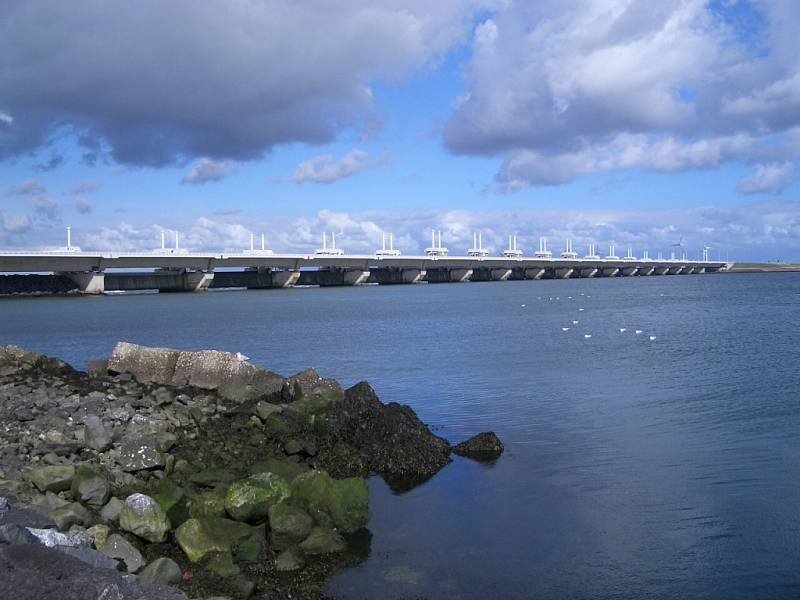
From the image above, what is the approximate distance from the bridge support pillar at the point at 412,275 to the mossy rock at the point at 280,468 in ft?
403

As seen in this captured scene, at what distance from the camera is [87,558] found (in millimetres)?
7840

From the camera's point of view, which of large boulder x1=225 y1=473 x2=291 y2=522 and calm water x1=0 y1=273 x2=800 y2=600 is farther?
large boulder x1=225 y1=473 x2=291 y2=522

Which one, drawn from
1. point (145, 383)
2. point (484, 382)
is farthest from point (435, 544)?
point (484, 382)

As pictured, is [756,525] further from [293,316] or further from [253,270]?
[253,270]

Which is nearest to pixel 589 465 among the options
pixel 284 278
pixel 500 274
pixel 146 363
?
pixel 146 363

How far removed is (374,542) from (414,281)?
127 meters

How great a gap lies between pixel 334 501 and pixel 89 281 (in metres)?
86.6

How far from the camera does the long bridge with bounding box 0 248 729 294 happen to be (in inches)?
3339

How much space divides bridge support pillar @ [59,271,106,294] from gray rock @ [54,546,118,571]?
8698 cm

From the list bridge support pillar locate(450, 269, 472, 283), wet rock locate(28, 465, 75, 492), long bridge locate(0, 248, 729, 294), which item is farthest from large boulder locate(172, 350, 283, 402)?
bridge support pillar locate(450, 269, 472, 283)

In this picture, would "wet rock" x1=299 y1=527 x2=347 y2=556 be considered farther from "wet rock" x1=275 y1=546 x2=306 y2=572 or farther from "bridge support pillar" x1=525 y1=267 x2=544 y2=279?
"bridge support pillar" x1=525 y1=267 x2=544 y2=279

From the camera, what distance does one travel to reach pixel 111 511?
10.2 m

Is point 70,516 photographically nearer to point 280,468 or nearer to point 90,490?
point 90,490

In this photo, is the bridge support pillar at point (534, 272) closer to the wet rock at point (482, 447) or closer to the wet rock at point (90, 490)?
the wet rock at point (482, 447)
